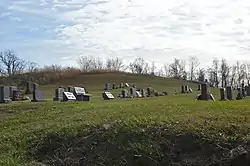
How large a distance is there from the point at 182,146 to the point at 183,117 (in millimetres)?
2117

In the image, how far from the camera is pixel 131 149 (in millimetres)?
10000

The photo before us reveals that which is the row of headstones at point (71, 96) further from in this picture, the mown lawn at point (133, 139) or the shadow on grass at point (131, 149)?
the shadow on grass at point (131, 149)

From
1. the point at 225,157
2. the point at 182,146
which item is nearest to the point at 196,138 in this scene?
the point at 182,146

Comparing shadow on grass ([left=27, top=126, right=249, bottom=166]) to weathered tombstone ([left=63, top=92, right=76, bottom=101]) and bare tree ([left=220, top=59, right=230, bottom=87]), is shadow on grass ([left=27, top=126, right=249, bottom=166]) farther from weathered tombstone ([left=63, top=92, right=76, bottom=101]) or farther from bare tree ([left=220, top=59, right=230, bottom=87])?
bare tree ([left=220, top=59, right=230, bottom=87])

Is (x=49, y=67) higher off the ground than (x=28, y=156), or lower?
higher

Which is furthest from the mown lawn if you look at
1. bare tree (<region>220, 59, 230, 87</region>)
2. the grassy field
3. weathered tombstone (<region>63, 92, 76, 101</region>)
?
bare tree (<region>220, 59, 230, 87</region>)

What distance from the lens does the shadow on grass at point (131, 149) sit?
370 inches

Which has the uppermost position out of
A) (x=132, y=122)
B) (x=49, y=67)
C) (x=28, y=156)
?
(x=49, y=67)

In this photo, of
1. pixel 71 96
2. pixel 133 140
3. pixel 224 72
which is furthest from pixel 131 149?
pixel 224 72

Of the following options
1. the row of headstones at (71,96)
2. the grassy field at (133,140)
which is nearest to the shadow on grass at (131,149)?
the grassy field at (133,140)

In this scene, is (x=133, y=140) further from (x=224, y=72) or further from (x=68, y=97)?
(x=224, y=72)

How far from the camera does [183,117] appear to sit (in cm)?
1191

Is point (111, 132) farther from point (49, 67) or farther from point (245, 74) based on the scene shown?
point (245, 74)

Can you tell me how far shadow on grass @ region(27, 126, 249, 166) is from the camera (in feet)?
30.9
